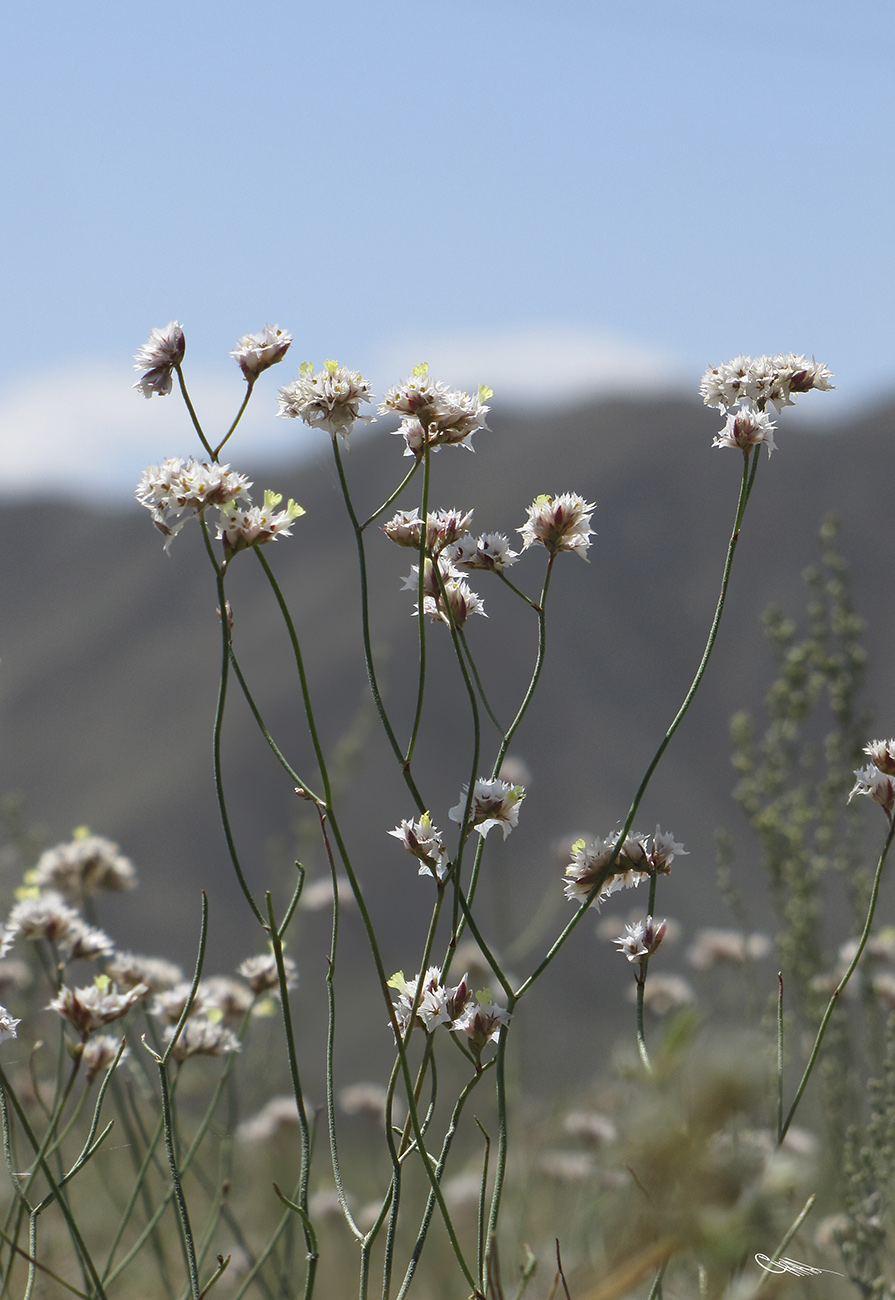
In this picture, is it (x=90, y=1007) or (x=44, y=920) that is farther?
(x=44, y=920)

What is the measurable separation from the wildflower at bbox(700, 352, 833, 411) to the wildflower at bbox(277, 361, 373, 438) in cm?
33

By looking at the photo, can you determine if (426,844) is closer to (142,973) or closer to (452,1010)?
(452,1010)

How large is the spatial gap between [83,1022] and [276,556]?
46.8 ft

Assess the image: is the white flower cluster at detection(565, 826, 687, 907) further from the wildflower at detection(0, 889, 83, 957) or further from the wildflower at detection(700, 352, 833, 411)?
the wildflower at detection(0, 889, 83, 957)

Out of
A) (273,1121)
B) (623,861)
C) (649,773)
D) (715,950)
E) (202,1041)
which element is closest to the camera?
(649,773)

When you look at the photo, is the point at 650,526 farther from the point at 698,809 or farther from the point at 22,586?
the point at 22,586

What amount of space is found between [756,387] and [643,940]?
0.53m

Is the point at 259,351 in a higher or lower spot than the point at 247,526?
higher

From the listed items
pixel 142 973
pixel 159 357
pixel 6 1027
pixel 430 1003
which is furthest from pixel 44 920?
pixel 159 357

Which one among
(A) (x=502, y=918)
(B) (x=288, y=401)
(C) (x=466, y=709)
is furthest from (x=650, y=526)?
(B) (x=288, y=401)

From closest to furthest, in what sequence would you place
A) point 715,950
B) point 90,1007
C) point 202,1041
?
point 90,1007
point 202,1041
point 715,950

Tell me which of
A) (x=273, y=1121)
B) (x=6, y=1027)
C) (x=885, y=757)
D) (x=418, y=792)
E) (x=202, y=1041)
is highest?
(x=273, y=1121)

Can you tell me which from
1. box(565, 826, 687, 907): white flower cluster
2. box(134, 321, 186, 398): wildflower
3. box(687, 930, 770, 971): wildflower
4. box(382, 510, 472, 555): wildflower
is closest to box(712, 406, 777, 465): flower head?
box(382, 510, 472, 555): wildflower

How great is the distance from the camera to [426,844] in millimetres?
979
